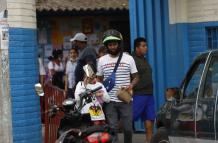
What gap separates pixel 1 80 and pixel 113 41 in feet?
6.78

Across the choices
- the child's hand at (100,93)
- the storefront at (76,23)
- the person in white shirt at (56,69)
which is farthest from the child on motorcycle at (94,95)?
the storefront at (76,23)

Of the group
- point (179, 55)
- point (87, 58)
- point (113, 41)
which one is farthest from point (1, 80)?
point (179, 55)

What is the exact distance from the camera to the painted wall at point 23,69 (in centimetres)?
1045

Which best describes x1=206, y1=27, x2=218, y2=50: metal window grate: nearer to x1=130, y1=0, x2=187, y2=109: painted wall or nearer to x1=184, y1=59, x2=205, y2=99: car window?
x1=130, y1=0, x2=187, y2=109: painted wall

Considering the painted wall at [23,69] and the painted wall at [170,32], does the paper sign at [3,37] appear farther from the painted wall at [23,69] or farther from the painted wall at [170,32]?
the painted wall at [170,32]

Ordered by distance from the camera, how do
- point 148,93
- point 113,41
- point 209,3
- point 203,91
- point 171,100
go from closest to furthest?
point 203,91 < point 171,100 < point 113,41 < point 148,93 < point 209,3

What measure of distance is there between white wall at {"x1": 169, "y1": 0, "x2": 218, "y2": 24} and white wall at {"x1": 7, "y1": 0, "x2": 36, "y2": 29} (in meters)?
2.83

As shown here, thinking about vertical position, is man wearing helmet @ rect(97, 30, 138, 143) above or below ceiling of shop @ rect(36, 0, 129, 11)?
below

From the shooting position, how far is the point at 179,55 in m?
11.9

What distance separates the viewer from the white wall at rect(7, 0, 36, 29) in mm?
10398

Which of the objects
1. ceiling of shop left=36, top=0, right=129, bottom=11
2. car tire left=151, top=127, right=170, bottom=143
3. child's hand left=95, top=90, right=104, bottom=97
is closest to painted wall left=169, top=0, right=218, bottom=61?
child's hand left=95, top=90, right=104, bottom=97

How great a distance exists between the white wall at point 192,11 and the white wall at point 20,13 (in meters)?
2.83

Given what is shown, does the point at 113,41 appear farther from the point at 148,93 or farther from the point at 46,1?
the point at 46,1

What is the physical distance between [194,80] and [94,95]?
1.53m
